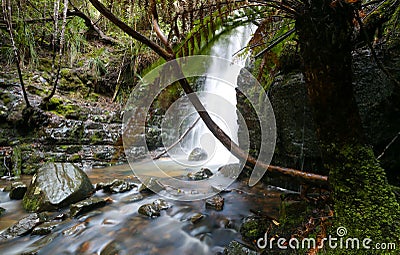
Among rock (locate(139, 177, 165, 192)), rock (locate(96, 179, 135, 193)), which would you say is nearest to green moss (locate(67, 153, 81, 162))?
rock (locate(96, 179, 135, 193))

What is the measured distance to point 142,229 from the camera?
7.32 feet

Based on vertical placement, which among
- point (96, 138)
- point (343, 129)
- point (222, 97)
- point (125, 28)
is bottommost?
point (96, 138)

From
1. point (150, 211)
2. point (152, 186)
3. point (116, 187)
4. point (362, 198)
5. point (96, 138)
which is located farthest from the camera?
point (96, 138)

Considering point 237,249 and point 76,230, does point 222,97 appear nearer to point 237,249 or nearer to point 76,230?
point 237,249

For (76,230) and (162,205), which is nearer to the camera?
(76,230)

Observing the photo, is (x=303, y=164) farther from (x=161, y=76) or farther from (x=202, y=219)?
(x=161, y=76)

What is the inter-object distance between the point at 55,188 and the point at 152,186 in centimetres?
126

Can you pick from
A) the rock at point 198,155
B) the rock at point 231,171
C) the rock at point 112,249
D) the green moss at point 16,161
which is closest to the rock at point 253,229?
the rock at point 112,249

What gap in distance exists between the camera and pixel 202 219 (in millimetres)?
2381

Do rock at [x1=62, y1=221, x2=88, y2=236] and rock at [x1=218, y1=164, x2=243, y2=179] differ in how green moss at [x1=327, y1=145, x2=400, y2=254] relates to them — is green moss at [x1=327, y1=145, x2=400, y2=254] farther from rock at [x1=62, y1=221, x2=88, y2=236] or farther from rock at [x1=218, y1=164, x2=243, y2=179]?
rock at [x1=218, y1=164, x2=243, y2=179]

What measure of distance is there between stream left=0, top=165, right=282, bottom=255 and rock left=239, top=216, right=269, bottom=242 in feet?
0.31

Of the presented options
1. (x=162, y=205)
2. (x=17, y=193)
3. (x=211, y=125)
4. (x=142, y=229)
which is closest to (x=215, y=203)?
(x=162, y=205)

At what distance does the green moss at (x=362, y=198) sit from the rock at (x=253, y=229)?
94cm

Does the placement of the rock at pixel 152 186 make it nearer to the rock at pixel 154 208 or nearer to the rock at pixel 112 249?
the rock at pixel 154 208
